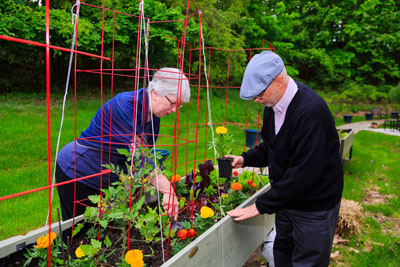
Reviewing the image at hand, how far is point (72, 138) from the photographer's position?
430 cm

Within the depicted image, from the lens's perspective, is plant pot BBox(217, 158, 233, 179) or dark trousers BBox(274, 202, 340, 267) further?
plant pot BBox(217, 158, 233, 179)

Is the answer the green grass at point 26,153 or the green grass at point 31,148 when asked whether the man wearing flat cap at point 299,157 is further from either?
the green grass at point 26,153

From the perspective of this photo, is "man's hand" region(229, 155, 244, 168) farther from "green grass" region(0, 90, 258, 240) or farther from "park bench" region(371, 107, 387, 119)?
"park bench" region(371, 107, 387, 119)

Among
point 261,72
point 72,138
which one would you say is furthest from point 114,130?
point 72,138

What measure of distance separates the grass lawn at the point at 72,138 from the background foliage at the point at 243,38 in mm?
1151

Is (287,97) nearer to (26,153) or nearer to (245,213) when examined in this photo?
(245,213)

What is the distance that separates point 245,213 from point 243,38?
24.7 ft

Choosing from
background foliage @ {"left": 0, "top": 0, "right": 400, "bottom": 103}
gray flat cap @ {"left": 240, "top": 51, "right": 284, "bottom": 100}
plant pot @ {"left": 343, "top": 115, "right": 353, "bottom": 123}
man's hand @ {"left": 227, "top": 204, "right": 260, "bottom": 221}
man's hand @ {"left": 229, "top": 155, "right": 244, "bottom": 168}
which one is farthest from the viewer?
plant pot @ {"left": 343, "top": 115, "right": 353, "bottom": 123}

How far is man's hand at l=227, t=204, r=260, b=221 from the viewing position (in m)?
1.41

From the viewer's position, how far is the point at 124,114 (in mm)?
1650

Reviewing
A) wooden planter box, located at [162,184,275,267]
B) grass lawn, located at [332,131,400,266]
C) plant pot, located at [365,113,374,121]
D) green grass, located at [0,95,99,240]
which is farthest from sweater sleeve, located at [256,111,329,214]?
plant pot, located at [365,113,374,121]

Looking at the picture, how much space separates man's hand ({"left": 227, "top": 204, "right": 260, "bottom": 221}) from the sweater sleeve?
16 centimetres

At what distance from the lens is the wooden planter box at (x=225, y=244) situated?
1215 mm

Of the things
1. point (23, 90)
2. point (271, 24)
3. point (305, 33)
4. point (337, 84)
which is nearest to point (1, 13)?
point (23, 90)
